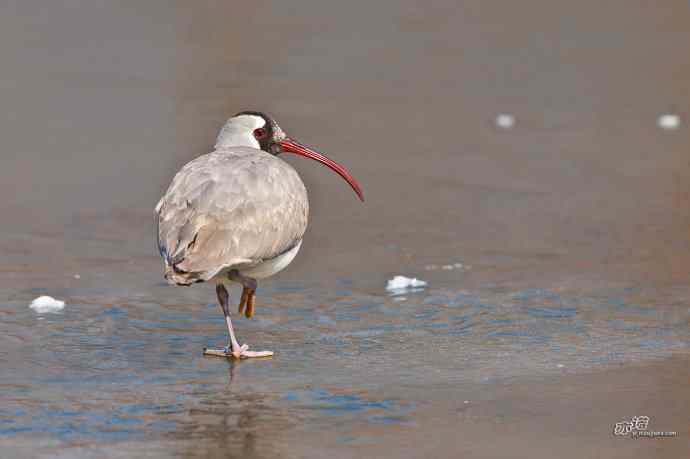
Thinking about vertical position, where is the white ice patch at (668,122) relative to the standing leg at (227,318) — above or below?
above

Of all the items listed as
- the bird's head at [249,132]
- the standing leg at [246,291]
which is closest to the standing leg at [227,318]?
the standing leg at [246,291]

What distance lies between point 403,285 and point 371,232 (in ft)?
5.24

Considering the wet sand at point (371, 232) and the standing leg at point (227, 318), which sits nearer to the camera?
the wet sand at point (371, 232)

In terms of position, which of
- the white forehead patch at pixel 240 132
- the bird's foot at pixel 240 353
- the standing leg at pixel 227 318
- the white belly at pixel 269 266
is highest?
the white forehead patch at pixel 240 132

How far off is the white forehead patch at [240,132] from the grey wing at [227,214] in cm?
47

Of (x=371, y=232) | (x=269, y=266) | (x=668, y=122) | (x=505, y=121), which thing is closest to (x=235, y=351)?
(x=269, y=266)

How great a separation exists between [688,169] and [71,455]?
8366 mm

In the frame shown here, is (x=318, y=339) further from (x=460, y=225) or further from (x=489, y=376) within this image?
(x=460, y=225)

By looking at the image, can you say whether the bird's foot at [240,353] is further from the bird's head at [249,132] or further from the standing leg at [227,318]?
the bird's head at [249,132]

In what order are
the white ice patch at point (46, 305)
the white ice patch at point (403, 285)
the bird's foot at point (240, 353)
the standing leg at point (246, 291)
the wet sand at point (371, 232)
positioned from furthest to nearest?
the white ice patch at point (403, 285) < the white ice patch at point (46, 305) < the standing leg at point (246, 291) < the bird's foot at point (240, 353) < the wet sand at point (371, 232)

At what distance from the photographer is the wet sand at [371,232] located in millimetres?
7309

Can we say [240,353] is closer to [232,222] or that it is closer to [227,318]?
[227,318]

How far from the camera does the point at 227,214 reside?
28.1 feet

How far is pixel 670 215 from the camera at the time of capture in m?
12.1
